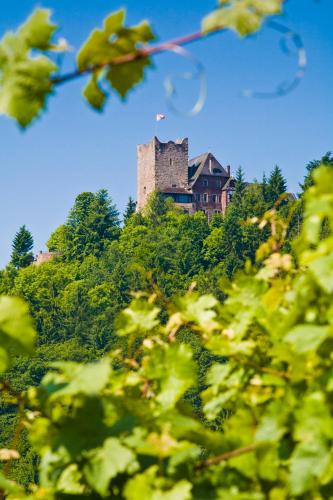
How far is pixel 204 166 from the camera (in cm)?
6788

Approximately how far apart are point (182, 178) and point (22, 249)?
1417 cm

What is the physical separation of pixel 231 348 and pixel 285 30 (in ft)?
1.73

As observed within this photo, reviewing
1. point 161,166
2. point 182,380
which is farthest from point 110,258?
point 182,380

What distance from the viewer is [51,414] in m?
1.13

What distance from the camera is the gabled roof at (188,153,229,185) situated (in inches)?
2640

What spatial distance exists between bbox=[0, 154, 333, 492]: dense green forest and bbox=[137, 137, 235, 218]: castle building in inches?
65.3

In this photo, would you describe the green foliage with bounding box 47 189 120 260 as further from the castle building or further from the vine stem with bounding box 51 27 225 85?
the vine stem with bounding box 51 27 225 85

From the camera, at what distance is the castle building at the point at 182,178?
6350 cm

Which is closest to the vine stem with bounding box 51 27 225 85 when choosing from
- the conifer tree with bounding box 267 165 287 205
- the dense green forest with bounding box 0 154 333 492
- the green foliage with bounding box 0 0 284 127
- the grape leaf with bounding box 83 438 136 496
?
the green foliage with bounding box 0 0 284 127

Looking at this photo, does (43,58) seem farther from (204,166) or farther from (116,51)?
(204,166)

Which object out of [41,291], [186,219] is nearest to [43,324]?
[41,291]

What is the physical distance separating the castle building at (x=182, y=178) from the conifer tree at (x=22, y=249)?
936 centimetres

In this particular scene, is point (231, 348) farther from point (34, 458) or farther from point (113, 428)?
point (34, 458)

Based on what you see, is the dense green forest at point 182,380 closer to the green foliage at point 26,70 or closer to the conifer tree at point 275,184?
the green foliage at point 26,70
